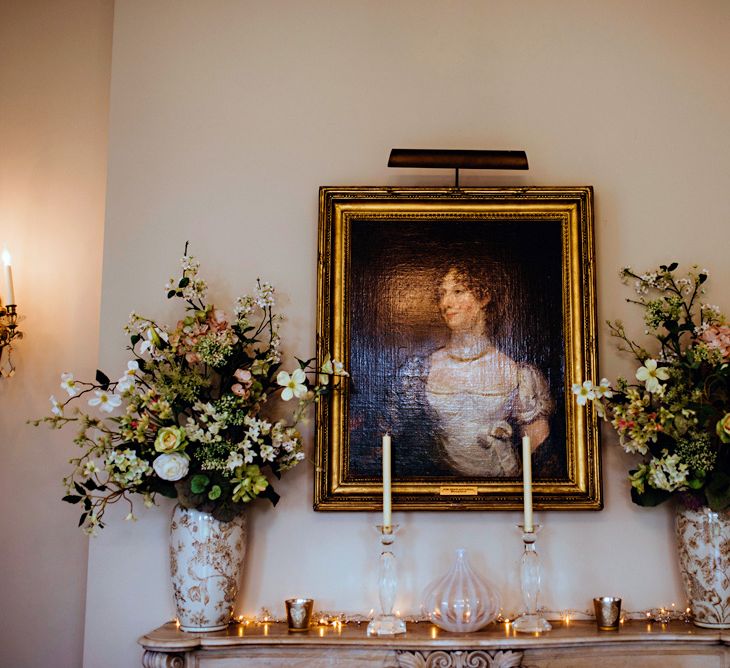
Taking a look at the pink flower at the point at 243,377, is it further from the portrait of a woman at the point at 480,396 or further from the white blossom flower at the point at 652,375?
the white blossom flower at the point at 652,375

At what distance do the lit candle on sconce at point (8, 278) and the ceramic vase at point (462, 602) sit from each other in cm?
204

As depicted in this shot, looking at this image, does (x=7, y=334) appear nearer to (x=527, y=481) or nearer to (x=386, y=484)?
(x=386, y=484)

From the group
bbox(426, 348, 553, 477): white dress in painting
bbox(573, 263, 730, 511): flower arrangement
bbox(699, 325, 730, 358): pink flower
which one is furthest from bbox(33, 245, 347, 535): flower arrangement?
bbox(699, 325, 730, 358): pink flower

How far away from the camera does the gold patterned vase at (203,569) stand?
277 centimetres

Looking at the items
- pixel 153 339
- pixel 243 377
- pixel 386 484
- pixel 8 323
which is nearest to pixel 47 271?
pixel 8 323

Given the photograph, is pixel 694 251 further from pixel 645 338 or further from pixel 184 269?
pixel 184 269

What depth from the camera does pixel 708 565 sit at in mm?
2797

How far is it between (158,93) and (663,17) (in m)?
2.05

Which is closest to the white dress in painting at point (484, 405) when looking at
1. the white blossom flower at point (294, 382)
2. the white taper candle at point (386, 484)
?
the white taper candle at point (386, 484)

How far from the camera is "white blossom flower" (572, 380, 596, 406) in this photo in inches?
116

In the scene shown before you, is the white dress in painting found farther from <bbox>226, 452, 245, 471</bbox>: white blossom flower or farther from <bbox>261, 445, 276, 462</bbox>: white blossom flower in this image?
<bbox>226, 452, 245, 471</bbox>: white blossom flower

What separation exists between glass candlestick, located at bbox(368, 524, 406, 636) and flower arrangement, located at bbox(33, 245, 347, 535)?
1.37ft

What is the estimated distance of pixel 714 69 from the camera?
3.35 metres

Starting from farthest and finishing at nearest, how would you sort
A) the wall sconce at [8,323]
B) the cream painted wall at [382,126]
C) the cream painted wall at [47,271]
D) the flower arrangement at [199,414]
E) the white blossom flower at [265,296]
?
1. the wall sconce at [8,323]
2. the cream painted wall at [47,271]
3. the cream painted wall at [382,126]
4. the white blossom flower at [265,296]
5. the flower arrangement at [199,414]
